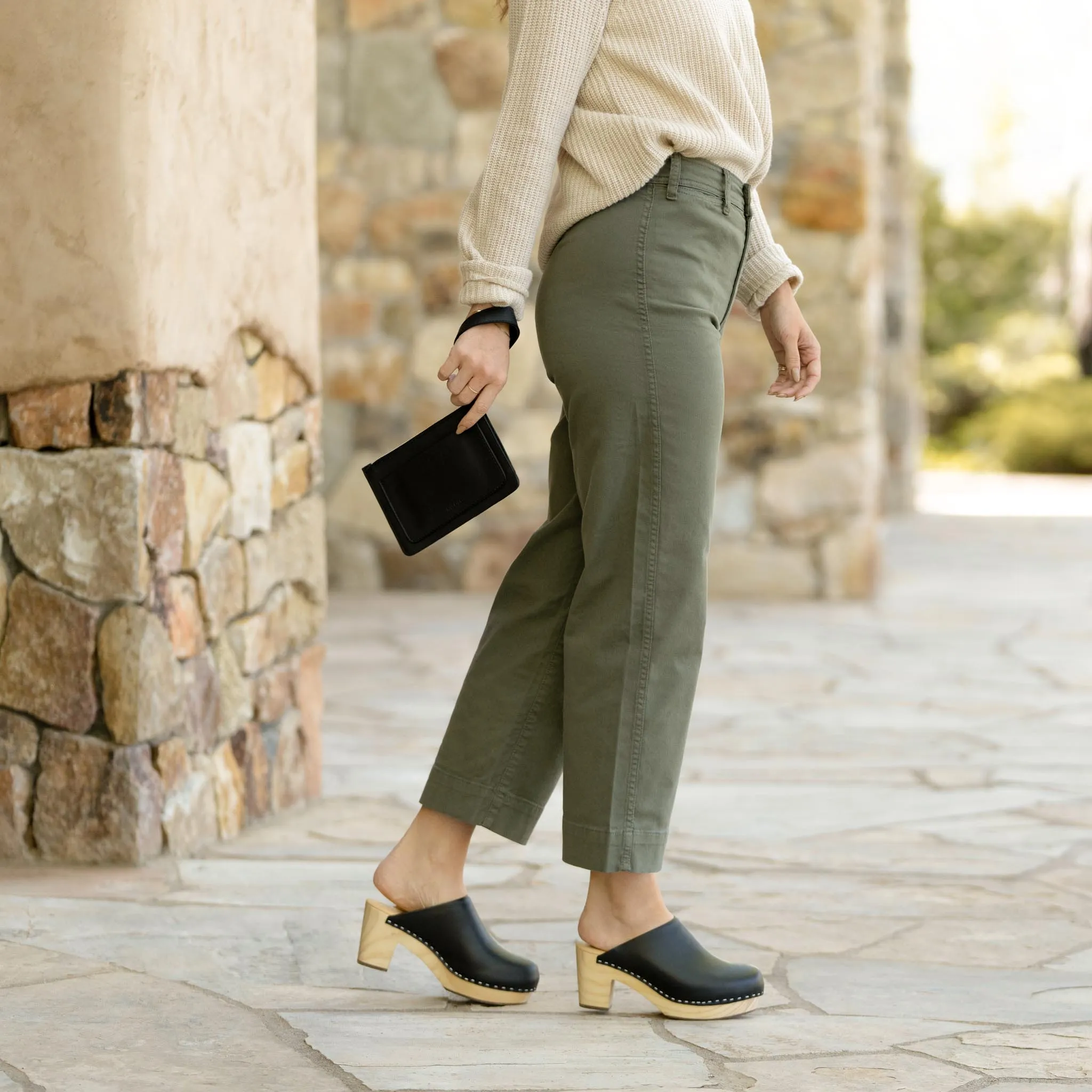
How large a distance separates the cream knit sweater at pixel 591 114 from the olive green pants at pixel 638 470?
35 millimetres

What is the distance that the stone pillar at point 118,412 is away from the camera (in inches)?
90.1

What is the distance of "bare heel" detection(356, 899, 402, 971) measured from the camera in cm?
192

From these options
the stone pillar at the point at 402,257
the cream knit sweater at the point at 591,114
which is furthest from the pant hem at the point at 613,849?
the stone pillar at the point at 402,257

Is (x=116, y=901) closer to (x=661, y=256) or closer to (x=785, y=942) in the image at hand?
(x=785, y=942)

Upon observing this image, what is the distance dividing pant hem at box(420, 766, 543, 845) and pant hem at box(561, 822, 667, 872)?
0.08 meters

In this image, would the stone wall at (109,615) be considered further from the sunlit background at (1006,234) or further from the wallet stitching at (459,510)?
the sunlit background at (1006,234)

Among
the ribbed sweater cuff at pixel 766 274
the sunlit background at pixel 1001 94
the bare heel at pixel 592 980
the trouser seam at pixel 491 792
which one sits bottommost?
the bare heel at pixel 592 980

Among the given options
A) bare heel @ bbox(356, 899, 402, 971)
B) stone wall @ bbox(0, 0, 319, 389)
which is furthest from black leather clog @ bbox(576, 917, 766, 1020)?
stone wall @ bbox(0, 0, 319, 389)

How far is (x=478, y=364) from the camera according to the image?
176 cm

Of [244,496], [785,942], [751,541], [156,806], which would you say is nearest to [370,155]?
[751,541]

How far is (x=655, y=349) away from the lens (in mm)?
1767

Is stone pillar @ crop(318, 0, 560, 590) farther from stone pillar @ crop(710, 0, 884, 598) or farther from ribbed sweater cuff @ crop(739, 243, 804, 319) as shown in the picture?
ribbed sweater cuff @ crop(739, 243, 804, 319)

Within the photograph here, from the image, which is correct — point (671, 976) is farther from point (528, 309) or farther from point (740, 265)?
point (528, 309)

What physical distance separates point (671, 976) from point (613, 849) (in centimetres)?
16
